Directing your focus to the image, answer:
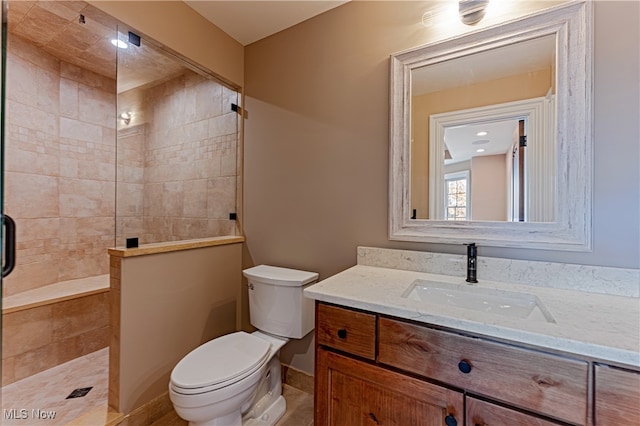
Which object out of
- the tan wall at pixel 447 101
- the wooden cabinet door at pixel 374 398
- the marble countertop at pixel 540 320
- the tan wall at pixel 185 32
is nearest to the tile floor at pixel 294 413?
the wooden cabinet door at pixel 374 398

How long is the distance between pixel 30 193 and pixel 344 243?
249 centimetres

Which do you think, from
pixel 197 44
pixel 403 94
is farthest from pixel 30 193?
pixel 403 94

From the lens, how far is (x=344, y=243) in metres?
1.72

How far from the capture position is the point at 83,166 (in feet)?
8.33

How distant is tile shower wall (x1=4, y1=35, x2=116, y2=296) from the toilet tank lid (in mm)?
1791

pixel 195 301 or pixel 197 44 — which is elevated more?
pixel 197 44

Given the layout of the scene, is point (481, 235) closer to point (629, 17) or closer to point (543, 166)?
point (543, 166)

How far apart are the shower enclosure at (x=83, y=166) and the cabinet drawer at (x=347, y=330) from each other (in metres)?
1.26

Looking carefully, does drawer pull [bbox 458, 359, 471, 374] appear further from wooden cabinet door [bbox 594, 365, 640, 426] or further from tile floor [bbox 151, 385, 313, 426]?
tile floor [bbox 151, 385, 313, 426]

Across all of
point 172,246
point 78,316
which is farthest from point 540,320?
point 78,316

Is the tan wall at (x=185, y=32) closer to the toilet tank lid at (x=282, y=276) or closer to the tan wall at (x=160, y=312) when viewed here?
the tan wall at (x=160, y=312)

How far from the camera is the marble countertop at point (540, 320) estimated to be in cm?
73

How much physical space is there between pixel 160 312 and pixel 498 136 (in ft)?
6.76

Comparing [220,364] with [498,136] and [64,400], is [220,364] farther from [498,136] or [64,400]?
[498,136]
